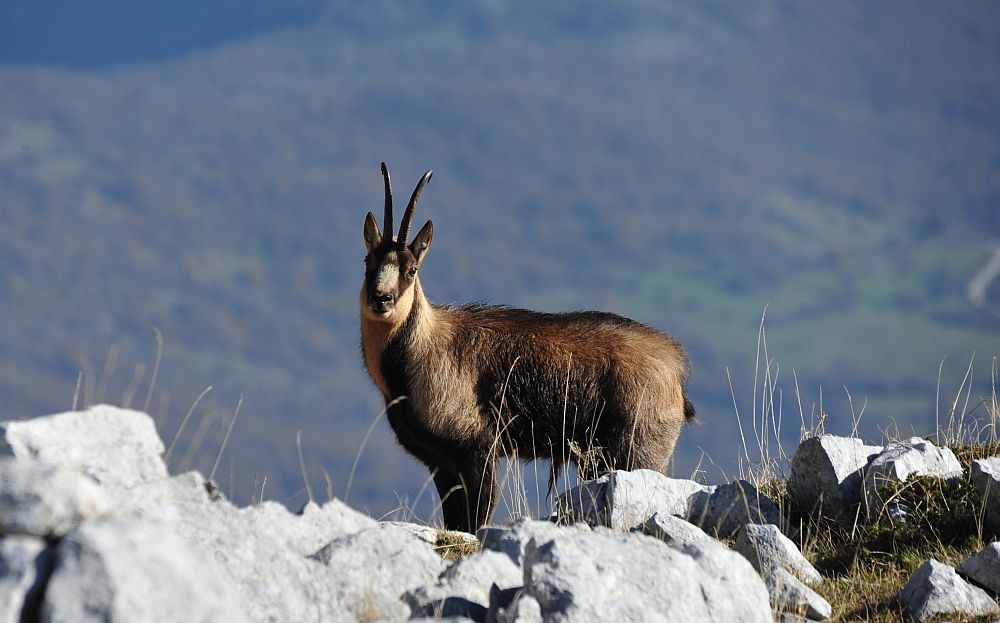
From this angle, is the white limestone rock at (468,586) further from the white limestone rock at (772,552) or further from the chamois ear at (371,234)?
the chamois ear at (371,234)

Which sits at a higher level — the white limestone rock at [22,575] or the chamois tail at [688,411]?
the white limestone rock at [22,575]

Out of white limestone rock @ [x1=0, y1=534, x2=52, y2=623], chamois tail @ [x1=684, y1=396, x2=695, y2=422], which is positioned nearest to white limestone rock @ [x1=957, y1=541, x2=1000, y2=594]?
white limestone rock @ [x1=0, y1=534, x2=52, y2=623]

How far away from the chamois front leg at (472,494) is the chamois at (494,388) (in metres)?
0.01

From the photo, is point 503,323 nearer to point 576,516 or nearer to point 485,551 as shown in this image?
point 576,516

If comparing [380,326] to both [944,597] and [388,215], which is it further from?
[944,597]

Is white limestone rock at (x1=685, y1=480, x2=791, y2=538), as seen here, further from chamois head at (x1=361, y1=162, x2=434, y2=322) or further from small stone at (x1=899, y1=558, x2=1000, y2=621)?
chamois head at (x1=361, y1=162, x2=434, y2=322)

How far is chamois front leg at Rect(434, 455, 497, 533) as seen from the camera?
9.36m

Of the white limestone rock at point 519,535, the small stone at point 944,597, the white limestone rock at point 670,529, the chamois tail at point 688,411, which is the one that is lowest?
the chamois tail at point 688,411

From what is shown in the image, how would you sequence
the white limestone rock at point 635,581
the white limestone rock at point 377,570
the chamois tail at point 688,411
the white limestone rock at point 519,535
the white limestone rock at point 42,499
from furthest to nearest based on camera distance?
the chamois tail at point 688,411
the white limestone rock at point 519,535
the white limestone rock at point 377,570
the white limestone rock at point 635,581
the white limestone rock at point 42,499

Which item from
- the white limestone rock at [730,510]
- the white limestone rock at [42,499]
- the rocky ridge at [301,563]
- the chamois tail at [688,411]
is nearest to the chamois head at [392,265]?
the chamois tail at [688,411]

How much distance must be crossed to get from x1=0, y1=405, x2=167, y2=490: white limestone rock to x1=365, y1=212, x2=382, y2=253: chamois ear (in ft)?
18.2

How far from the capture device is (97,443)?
451 cm

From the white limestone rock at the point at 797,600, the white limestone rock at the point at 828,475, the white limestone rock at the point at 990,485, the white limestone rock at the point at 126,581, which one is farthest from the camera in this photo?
the white limestone rock at the point at 828,475

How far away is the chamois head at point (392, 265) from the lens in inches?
378
